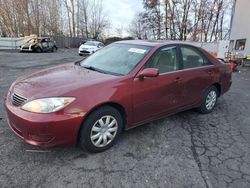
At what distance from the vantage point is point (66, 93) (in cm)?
268

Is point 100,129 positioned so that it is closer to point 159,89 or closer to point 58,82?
point 58,82

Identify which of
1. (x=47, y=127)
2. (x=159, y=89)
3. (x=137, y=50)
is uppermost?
(x=137, y=50)

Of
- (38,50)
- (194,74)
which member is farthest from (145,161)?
(38,50)

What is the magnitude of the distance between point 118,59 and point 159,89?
2.73 feet

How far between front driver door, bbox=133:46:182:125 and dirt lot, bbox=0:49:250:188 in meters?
0.40

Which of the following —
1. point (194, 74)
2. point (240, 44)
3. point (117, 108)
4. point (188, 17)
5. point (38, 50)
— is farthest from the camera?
point (188, 17)

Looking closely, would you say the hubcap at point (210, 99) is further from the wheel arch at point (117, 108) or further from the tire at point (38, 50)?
the tire at point (38, 50)

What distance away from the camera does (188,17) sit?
3247 centimetres

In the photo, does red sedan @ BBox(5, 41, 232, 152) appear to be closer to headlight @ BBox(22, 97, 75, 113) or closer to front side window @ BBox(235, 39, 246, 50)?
headlight @ BBox(22, 97, 75, 113)

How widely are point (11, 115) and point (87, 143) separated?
3.40ft

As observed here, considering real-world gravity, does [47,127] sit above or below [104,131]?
above

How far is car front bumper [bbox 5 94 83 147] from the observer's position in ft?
8.38

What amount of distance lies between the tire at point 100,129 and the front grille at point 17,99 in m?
0.80

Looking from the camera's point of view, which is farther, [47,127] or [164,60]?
[164,60]
